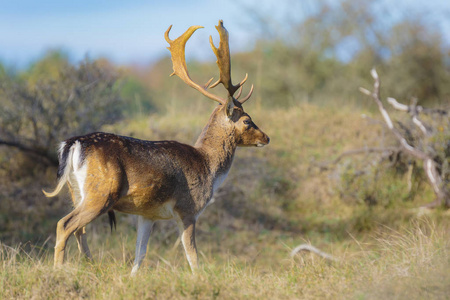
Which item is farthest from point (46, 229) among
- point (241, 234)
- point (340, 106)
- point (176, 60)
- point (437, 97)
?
point (437, 97)

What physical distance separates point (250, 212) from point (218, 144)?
4589 millimetres

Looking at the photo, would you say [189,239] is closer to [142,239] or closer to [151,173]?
[142,239]

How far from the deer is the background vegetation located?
18.6 inches

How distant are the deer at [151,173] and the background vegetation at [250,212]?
1.55 feet

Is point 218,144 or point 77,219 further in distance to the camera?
point 218,144

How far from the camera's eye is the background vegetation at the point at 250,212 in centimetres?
452

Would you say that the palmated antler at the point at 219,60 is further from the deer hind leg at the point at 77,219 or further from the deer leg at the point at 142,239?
the deer hind leg at the point at 77,219

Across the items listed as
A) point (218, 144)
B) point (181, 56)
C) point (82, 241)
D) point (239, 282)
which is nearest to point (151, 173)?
point (82, 241)

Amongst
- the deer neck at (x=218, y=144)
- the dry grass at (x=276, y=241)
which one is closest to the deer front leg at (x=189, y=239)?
the dry grass at (x=276, y=241)

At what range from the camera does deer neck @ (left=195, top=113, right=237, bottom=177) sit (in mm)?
5785

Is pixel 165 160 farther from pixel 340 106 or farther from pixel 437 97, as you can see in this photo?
pixel 437 97

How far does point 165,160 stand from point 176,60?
1.56 meters

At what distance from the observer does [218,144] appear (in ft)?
19.3

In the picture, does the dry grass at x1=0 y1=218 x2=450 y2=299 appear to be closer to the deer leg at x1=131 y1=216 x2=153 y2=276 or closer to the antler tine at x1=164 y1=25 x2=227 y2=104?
the deer leg at x1=131 y1=216 x2=153 y2=276
